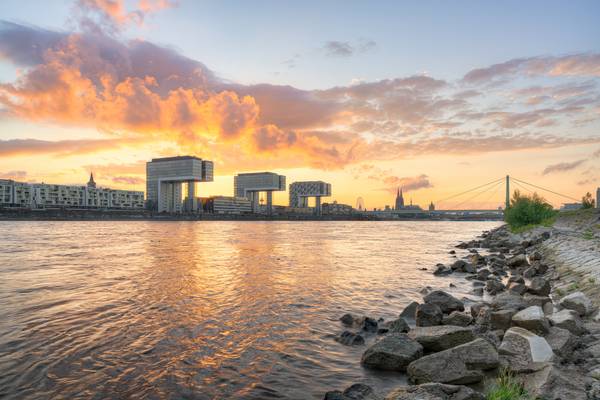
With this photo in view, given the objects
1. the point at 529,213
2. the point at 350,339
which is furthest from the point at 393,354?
the point at 529,213

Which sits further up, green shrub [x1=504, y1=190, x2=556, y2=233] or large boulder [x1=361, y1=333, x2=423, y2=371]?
green shrub [x1=504, y1=190, x2=556, y2=233]

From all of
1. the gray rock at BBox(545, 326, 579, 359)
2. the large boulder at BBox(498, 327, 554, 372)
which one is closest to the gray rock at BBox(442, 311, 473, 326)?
the gray rock at BBox(545, 326, 579, 359)

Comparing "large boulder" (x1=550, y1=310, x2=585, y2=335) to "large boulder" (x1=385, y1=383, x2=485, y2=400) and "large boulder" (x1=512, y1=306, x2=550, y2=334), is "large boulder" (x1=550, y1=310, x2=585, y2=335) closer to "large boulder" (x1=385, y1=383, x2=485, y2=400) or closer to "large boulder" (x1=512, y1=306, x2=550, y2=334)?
"large boulder" (x1=512, y1=306, x2=550, y2=334)

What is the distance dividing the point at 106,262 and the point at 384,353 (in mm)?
22788

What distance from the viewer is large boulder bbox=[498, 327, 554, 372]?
23.0ft

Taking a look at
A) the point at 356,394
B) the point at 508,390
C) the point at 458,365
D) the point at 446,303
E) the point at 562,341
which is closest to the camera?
the point at 508,390

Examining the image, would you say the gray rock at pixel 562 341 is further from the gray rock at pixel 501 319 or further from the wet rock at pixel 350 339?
the wet rock at pixel 350 339

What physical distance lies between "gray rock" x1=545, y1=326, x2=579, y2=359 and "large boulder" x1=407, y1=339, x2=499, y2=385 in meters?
1.30

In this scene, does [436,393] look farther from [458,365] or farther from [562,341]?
[562,341]

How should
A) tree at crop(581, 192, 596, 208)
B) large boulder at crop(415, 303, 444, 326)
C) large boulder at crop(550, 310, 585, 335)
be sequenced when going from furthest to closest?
1. tree at crop(581, 192, 596, 208)
2. large boulder at crop(415, 303, 444, 326)
3. large boulder at crop(550, 310, 585, 335)

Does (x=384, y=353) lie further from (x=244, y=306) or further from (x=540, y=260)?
(x=540, y=260)

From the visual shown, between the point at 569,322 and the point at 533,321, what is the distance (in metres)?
0.93

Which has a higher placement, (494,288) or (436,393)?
(436,393)

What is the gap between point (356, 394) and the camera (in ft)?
20.9
